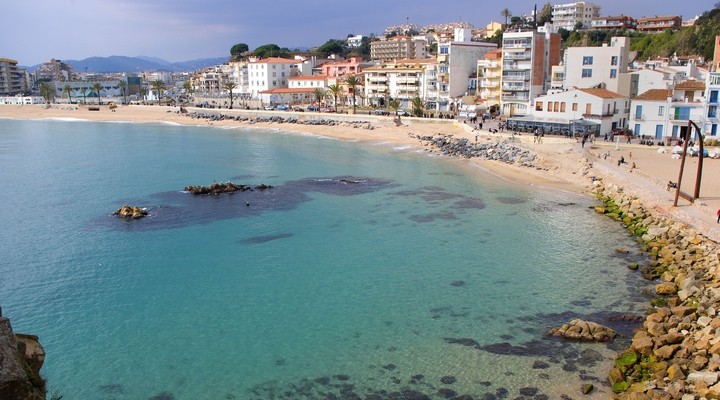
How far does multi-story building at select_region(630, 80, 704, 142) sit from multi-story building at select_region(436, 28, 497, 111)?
33.2m

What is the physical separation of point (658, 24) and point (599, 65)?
88.0m

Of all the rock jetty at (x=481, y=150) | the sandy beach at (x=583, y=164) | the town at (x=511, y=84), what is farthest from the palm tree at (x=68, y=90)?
the rock jetty at (x=481, y=150)

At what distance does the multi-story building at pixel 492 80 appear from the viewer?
239 ft

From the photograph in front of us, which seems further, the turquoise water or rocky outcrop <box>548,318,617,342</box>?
rocky outcrop <box>548,318,617,342</box>

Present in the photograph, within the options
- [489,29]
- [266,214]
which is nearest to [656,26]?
[489,29]

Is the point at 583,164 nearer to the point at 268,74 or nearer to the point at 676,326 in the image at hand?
the point at 676,326

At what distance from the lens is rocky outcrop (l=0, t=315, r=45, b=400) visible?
938 cm

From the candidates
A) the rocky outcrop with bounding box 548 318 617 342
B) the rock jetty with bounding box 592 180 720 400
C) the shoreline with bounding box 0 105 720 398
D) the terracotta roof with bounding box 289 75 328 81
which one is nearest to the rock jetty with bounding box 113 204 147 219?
the rocky outcrop with bounding box 548 318 617 342

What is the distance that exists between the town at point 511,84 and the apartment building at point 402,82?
7.0 inches

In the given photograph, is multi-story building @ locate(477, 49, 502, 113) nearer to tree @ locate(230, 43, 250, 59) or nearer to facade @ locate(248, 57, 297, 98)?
facade @ locate(248, 57, 297, 98)

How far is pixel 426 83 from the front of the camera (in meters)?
87.6

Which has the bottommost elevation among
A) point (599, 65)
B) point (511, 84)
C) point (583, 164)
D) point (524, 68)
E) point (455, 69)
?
point (583, 164)

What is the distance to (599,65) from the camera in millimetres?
60812

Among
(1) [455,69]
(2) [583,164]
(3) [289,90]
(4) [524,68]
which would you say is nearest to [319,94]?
(3) [289,90]
